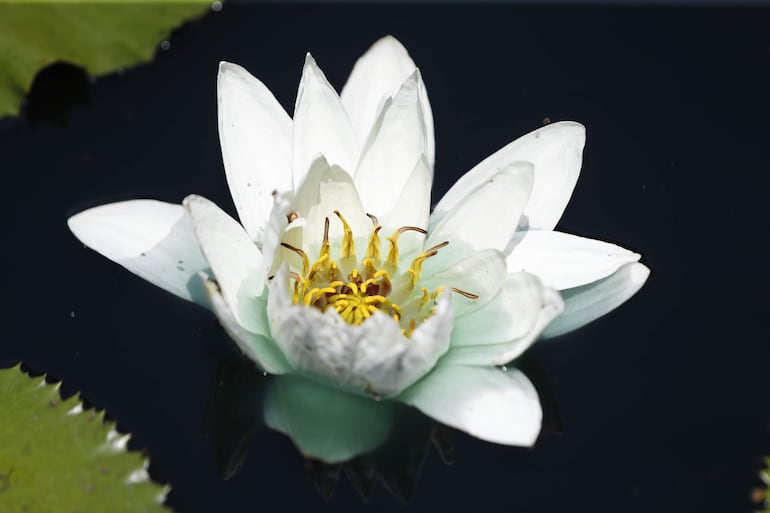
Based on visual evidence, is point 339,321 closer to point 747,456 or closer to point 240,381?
point 240,381

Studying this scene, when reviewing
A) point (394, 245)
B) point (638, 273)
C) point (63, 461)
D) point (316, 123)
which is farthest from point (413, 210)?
point (63, 461)

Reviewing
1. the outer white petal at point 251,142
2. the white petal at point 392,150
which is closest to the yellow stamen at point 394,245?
the white petal at point 392,150

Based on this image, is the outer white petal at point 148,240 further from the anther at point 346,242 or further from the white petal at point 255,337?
the anther at point 346,242

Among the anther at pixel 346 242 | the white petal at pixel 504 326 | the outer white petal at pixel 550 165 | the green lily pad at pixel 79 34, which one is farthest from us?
the green lily pad at pixel 79 34

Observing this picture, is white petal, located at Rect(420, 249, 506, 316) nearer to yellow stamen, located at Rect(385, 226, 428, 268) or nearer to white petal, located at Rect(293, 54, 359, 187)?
yellow stamen, located at Rect(385, 226, 428, 268)

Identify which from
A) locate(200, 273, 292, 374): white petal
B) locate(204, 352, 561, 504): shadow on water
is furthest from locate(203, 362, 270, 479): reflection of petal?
locate(200, 273, 292, 374): white petal

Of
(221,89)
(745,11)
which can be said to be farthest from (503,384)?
(745,11)
